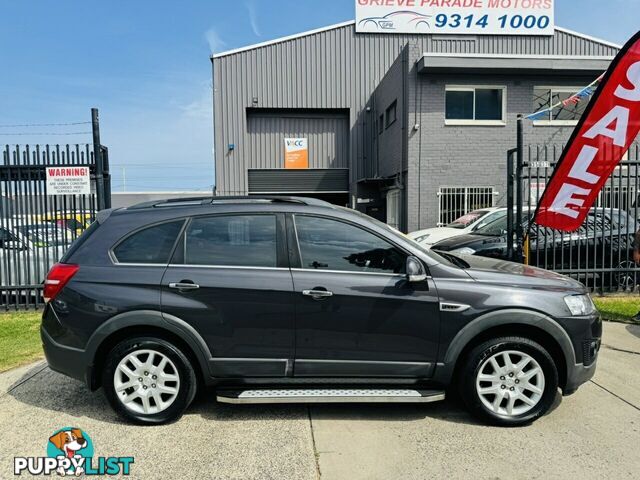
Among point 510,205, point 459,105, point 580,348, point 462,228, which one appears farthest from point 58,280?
point 459,105

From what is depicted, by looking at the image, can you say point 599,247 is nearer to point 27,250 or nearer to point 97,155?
point 97,155

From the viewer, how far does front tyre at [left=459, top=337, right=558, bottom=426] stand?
355cm

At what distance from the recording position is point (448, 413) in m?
3.80

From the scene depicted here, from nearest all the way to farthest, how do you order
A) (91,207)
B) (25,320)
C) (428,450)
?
(428,450)
(25,320)
(91,207)

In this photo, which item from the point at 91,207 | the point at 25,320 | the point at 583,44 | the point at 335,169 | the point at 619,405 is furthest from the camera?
the point at 335,169

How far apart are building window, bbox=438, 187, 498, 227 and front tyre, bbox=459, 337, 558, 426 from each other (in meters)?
10.7

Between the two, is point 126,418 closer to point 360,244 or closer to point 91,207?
point 360,244

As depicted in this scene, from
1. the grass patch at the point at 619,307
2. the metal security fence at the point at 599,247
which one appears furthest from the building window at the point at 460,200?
the grass patch at the point at 619,307

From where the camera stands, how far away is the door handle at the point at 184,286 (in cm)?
356

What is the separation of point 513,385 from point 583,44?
20.6m

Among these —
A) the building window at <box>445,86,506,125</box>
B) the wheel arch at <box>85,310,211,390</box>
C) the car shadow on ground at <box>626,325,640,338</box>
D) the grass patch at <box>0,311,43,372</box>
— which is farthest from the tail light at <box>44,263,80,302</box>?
the building window at <box>445,86,506,125</box>

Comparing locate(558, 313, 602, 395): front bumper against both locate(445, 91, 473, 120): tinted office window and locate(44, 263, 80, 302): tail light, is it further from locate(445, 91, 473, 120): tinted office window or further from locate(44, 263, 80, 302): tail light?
locate(445, 91, 473, 120): tinted office window

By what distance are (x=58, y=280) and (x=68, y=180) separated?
4421 millimetres

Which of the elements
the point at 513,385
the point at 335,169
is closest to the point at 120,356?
the point at 513,385
